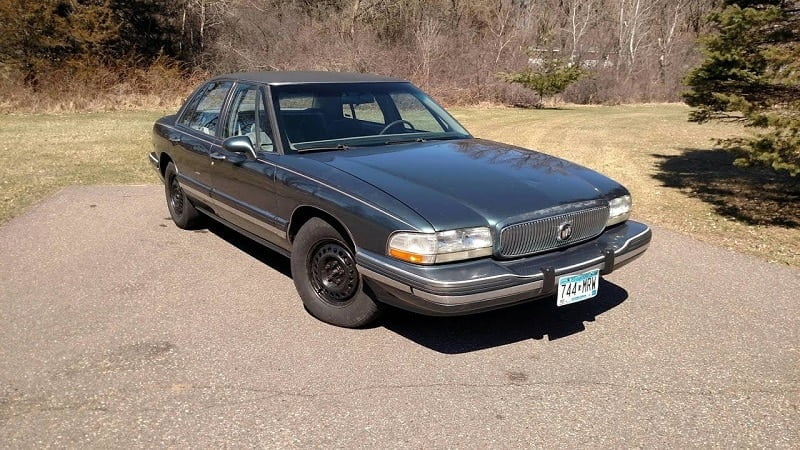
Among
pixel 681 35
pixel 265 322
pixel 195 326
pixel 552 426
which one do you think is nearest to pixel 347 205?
pixel 265 322

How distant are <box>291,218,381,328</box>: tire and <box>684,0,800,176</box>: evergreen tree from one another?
505 cm

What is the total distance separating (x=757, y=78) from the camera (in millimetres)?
7719

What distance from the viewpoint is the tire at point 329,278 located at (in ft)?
12.9

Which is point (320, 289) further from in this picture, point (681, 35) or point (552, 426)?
point (681, 35)

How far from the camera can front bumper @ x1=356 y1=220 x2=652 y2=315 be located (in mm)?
3367

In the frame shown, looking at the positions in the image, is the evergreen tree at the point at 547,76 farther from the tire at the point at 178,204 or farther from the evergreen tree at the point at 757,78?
the tire at the point at 178,204

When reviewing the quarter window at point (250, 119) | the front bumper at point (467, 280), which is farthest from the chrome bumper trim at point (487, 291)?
the quarter window at point (250, 119)

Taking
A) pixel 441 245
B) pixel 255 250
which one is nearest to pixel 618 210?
pixel 441 245

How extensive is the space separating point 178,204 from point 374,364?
3622mm

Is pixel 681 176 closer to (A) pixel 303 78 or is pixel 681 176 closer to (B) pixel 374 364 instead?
(A) pixel 303 78

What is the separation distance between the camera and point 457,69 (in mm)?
28188

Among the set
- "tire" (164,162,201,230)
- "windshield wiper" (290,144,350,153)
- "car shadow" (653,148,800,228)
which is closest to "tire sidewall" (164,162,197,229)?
"tire" (164,162,201,230)

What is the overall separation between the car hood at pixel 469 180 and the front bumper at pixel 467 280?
25 cm

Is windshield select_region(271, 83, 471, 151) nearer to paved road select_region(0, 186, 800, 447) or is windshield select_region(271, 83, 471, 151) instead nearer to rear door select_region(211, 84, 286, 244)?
rear door select_region(211, 84, 286, 244)
